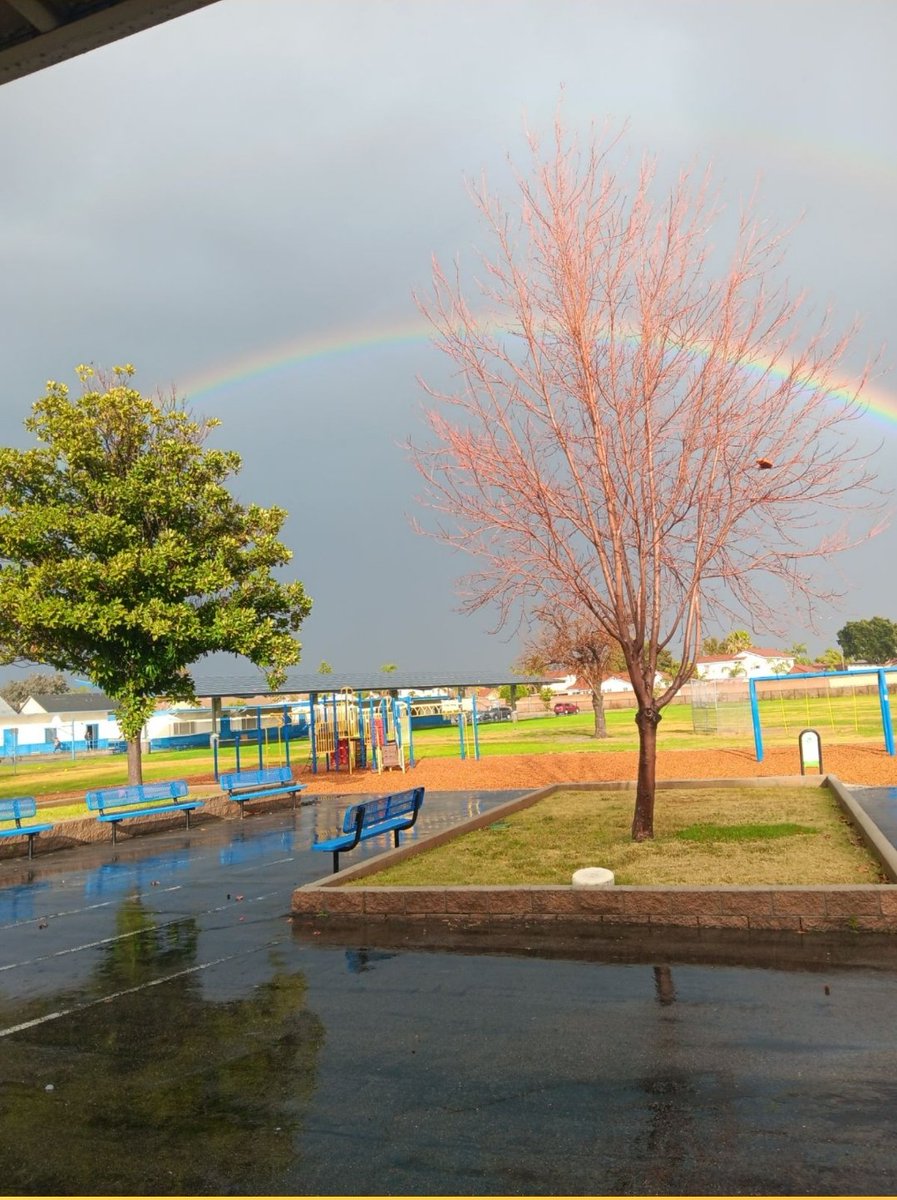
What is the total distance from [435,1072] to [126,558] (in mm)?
17325

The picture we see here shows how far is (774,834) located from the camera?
36.0 feet

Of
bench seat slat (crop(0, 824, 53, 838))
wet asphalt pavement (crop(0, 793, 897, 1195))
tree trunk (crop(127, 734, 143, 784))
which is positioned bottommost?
wet asphalt pavement (crop(0, 793, 897, 1195))

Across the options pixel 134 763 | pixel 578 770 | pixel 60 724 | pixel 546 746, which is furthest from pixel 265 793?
pixel 60 724

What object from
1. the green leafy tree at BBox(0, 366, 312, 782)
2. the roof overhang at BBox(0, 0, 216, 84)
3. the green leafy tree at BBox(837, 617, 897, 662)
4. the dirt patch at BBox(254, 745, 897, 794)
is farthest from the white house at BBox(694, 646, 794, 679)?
the roof overhang at BBox(0, 0, 216, 84)

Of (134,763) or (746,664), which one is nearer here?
(134,763)

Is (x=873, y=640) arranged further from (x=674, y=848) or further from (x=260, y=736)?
(x=674, y=848)

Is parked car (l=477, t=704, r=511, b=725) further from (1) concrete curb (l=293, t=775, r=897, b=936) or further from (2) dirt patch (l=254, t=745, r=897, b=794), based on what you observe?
(1) concrete curb (l=293, t=775, r=897, b=936)

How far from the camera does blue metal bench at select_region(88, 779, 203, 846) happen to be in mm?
16891

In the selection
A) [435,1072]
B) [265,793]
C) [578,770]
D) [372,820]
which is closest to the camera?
[435,1072]

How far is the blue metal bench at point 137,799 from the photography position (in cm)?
1689

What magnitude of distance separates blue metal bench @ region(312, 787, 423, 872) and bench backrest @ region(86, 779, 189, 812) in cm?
663

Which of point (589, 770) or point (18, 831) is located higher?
point (18, 831)

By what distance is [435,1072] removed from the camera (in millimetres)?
5082

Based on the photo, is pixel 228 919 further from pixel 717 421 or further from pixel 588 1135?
pixel 717 421
